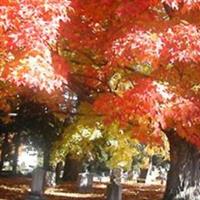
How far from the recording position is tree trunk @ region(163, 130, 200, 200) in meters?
14.5

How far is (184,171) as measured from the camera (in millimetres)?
14539

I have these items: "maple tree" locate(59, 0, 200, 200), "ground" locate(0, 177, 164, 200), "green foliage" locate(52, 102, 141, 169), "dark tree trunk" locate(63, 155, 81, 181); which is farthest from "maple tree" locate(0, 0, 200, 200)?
"dark tree trunk" locate(63, 155, 81, 181)

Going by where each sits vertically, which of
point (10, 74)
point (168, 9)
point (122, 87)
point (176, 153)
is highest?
point (168, 9)

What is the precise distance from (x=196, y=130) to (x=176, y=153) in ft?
8.20

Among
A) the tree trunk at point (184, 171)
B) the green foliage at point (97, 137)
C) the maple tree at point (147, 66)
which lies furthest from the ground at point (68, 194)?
the maple tree at point (147, 66)

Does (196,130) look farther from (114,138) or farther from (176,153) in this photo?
(114,138)

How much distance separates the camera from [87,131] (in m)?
20.6

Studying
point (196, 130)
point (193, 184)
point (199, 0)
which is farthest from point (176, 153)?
point (199, 0)

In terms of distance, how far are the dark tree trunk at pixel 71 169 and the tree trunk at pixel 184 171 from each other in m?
16.1

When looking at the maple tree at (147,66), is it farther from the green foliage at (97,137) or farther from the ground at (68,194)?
the ground at (68,194)

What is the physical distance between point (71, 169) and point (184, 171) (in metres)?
17.3

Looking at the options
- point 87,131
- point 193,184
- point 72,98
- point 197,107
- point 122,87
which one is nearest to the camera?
point 197,107

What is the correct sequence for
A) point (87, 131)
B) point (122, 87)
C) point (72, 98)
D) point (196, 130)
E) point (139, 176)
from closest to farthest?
point (196, 130) → point (122, 87) → point (87, 131) → point (72, 98) → point (139, 176)

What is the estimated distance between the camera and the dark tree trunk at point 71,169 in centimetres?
3043
